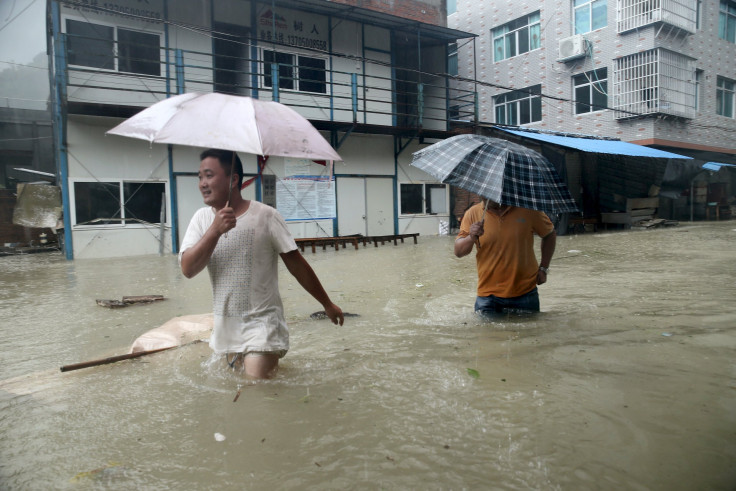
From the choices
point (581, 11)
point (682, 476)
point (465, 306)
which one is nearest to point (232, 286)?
point (682, 476)

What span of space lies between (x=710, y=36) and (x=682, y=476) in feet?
76.8

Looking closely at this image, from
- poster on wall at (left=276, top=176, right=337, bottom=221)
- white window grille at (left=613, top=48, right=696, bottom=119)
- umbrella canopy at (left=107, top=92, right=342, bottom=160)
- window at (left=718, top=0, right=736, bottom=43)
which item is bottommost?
umbrella canopy at (left=107, top=92, right=342, bottom=160)

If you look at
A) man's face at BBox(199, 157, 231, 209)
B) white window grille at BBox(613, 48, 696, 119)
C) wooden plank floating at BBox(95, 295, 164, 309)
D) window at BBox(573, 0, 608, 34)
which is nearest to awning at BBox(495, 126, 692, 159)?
white window grille at BBox(613, 48, 696, 119)

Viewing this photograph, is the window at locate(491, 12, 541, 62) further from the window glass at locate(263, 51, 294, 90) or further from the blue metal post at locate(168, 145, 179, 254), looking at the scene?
the blue metal post at locate(168, 145, 179, 254)

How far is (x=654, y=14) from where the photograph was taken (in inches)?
682

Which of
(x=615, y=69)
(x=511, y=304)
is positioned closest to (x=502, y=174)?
(x=511, y=304)

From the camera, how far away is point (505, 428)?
245cm

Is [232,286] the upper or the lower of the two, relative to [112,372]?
upper

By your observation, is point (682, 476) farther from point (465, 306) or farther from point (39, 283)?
point (39, 283)

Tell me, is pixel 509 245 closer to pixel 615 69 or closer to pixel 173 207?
pixel 173 207

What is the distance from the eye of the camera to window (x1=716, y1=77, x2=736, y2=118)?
21.0 m

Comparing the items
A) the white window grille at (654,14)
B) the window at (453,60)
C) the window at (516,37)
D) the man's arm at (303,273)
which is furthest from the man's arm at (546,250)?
the window at (453,60)

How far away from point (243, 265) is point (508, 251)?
2268 millimetres

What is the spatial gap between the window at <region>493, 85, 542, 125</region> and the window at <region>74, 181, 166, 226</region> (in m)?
15.0
